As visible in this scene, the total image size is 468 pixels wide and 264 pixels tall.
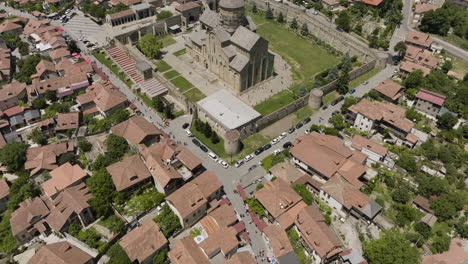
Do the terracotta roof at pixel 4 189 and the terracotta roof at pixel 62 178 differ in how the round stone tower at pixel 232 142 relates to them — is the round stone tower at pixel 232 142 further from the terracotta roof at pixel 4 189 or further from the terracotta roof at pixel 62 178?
the terracotta roof at pixel 4 189

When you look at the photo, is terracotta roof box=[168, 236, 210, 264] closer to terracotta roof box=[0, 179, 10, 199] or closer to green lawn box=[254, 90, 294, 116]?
terracotta roof box=[0, 179, 10, 199]

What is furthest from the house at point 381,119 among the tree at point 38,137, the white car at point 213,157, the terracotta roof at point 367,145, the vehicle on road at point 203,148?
the tree at point 38,137

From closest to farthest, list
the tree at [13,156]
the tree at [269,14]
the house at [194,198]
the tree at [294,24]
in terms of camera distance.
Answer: the house at [194,198] < the tree at [13,156] < the tree at [294,24] < the tree at [269,14]

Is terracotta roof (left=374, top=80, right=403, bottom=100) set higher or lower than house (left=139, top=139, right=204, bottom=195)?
higher

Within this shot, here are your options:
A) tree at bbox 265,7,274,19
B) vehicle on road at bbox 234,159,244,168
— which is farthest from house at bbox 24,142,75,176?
tree at bbox 265,7,274,19

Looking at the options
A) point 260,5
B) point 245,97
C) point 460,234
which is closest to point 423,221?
point 460,234

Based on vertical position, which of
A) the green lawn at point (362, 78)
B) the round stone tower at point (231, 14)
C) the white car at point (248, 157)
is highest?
the round stone tower at point (231, 14)

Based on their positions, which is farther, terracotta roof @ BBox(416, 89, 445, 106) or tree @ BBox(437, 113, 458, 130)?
terracotta roof @ BBox(416, 89, 445, 106)
